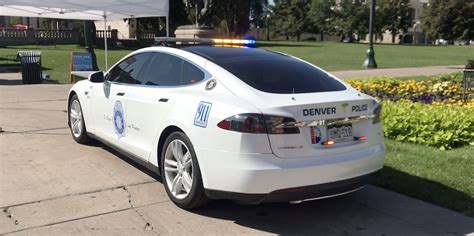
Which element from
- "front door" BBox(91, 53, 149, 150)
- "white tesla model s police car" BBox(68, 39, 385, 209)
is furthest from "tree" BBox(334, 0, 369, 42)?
"white tesla model s police car" BBox(68, 39, 385, 209)

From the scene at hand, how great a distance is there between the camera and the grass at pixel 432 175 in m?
5.23

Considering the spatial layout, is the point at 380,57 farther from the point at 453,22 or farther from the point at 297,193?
the point at 297,193

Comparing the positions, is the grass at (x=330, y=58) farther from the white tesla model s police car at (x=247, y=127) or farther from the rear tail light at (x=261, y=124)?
the rear tail light at (x=261, y=124)

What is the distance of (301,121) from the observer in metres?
4.27

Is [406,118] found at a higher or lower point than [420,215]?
higher

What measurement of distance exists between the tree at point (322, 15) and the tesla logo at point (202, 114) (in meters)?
95.8

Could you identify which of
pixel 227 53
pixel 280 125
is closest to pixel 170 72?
pixel 227 53

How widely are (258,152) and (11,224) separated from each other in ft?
7.25

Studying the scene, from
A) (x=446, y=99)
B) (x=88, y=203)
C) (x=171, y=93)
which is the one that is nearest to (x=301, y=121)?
(x=171, y=93)

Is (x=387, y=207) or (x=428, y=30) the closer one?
(x=387, y=207)

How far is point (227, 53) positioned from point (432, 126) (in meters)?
3.42

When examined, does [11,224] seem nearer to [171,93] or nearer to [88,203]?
[88,203]

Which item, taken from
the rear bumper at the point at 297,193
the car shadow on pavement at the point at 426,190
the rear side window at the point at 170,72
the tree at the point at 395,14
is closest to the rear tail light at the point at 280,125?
the rear bumper at the point at 297,193

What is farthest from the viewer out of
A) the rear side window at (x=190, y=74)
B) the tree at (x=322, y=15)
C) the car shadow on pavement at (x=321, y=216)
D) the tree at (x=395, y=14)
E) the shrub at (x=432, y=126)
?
the tree at (x=322, y=15)
